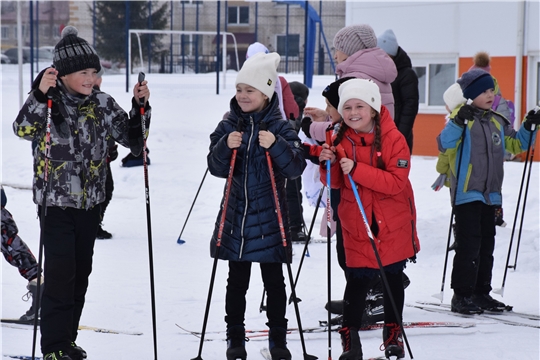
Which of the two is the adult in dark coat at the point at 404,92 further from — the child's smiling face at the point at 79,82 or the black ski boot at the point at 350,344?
the child's smiling face at the point at 79,82

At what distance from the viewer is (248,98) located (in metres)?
3.95

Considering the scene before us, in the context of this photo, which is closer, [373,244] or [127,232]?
[373,244]

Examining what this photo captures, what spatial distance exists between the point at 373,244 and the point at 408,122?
2841mm

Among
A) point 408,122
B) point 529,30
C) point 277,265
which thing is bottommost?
point 277,265

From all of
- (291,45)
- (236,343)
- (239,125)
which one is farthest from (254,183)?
(291,45)

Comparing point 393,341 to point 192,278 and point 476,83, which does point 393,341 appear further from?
point 192,278

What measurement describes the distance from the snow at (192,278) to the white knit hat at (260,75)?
1.46 metres

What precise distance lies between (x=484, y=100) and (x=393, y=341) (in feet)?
6.55

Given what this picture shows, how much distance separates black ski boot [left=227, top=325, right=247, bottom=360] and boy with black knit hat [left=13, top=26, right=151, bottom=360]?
2.51 feet

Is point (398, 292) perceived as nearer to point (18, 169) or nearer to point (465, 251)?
point (465, 251)

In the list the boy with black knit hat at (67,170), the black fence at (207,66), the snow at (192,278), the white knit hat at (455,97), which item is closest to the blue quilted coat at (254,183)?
the boy with black knit hat at (67,170)

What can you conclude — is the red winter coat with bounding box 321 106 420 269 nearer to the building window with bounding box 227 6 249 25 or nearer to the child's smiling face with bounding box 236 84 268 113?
the child's smiling face with bounding box 236 84 268 113

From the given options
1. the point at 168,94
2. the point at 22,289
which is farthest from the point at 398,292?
the point at 168,94

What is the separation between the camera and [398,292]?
13.4 feet
